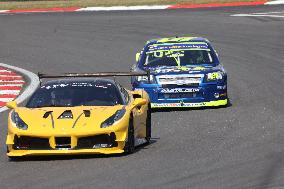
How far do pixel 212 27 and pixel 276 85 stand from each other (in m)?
12.2

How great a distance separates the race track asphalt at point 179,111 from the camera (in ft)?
35.9

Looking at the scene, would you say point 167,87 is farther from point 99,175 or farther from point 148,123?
point 99,175

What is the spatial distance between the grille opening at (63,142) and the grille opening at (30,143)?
0.11 m

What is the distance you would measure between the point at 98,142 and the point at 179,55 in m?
7.01

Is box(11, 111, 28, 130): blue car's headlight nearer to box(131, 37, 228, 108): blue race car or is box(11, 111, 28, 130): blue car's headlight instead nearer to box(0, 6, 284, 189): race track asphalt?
box(0, 6, 284, 189): race track asphalt

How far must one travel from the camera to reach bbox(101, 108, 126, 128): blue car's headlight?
12664mm

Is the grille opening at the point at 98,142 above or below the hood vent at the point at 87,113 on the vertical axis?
below

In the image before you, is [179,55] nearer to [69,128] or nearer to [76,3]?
[69,128]

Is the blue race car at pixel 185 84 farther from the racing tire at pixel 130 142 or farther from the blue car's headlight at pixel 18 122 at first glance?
the blue car's headlight at pixel 18 122

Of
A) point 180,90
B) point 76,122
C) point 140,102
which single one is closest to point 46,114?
point 76,122

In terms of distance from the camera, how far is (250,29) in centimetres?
3306

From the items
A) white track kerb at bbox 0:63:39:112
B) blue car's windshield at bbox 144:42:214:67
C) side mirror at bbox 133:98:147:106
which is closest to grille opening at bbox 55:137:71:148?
side mirror at bbox 133:98:147:106

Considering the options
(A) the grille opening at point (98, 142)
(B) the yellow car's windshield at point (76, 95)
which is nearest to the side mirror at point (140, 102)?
(B) the yellow car's windshield at point (76, 95)

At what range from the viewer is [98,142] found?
1254 centimetres
